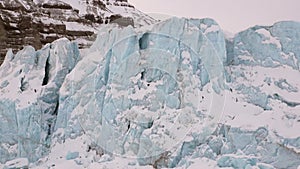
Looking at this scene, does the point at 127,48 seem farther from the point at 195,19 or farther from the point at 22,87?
the point at 22,87

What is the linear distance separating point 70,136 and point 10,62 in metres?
5.92

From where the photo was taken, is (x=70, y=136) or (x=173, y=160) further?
(x=70, y=136)

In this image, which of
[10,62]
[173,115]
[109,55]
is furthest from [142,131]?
[10,62]

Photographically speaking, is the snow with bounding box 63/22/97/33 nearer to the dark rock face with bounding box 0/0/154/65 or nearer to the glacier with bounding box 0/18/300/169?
the dark rock face with bounding box 0/0/154/65

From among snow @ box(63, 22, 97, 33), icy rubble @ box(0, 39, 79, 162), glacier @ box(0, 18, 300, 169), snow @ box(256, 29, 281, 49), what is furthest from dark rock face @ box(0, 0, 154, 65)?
snow @ box(256, 29, 281, 49)

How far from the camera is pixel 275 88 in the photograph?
61.7ft

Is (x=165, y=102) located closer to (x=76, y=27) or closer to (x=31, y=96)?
(x=31, y=96)

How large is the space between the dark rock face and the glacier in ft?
55.5

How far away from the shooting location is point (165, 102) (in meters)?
19.1

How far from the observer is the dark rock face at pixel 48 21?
4116cm

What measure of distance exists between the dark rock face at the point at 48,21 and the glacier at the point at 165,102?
16.9 m

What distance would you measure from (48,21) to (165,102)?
29.5 meters

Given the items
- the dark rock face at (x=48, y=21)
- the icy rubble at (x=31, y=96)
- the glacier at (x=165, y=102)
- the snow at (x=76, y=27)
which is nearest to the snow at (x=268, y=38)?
the glacier at (x=165, y=102)

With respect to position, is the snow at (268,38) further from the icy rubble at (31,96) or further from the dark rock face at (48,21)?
the dark rock face at (48,21)
